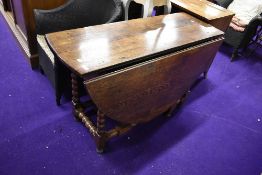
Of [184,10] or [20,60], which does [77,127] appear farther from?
[184,10]

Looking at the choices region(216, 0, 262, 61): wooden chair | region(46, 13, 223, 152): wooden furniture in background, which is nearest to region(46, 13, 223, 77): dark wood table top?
region(46, 13, 223, 152): wooden furniture in background

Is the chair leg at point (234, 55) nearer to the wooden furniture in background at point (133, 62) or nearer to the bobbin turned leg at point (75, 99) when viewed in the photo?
the wooden furniture in background at point (133, 62)

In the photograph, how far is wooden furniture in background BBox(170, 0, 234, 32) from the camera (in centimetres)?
196

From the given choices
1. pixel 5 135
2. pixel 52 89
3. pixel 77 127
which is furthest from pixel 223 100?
pixel 5 135

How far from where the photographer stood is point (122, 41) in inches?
55.2

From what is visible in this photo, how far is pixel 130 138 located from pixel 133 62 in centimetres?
64

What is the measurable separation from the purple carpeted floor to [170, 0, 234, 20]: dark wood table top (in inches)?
27.6

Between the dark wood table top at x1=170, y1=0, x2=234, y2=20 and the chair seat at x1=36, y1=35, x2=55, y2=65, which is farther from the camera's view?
the dark wood table top at x1=170, y1=0, x2=234, y2=20

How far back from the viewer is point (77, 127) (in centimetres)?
167

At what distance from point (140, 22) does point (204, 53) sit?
20.5 inches

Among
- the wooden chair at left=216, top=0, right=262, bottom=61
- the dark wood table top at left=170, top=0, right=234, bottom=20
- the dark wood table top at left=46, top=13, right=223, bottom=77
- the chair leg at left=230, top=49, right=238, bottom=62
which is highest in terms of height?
the dark wood table top at left=170, top=0, right=234, bottom=20

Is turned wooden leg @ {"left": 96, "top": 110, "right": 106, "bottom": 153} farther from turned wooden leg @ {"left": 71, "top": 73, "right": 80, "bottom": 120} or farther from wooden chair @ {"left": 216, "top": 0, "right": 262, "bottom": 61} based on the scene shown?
wooden chair @ {"left": 216, "top": 0, "right": 262, "bottom": 61}

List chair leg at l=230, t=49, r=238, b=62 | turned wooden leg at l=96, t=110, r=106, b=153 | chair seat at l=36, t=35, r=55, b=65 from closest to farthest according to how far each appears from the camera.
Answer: turned wooden leg at l=96, t=110, r=106, b=153
chair seat at l=36, t=35, r=55, b=65
chair leg at l=230, t=49, r=238, b=62

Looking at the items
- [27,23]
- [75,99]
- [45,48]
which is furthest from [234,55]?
[27,23]
